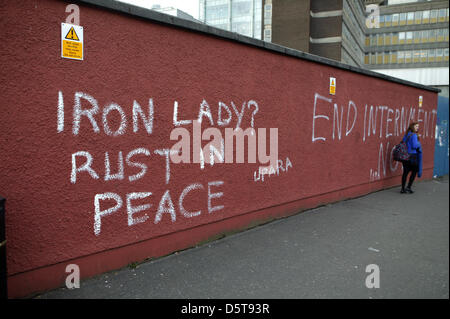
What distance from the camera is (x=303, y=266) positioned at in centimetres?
352

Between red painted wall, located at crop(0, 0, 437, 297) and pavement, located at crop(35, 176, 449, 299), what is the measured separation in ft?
0.77

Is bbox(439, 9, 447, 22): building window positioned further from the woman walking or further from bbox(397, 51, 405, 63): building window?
the woman walking

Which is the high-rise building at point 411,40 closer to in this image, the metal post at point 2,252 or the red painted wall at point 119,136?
the red painted wall at point 119,136

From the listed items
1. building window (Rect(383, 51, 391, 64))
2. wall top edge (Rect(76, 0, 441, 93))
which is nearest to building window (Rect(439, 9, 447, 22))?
building window (Rect(383, 51, 391, 64))

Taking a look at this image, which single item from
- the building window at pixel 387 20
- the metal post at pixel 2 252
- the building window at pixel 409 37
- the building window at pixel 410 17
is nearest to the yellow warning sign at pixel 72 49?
the metal post at pixel 2 252

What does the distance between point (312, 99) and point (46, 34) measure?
4111 millimetres

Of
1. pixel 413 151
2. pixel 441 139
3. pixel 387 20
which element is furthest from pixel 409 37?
pixel 413 151

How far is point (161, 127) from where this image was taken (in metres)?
3.52

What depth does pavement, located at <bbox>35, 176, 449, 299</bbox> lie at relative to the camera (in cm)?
295

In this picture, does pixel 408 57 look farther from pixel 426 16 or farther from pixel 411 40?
pixel 426 16

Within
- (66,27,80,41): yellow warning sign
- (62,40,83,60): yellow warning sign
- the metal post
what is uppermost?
(66,27,80,41): yellow warning sign

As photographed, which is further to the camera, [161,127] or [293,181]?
[293,181]
